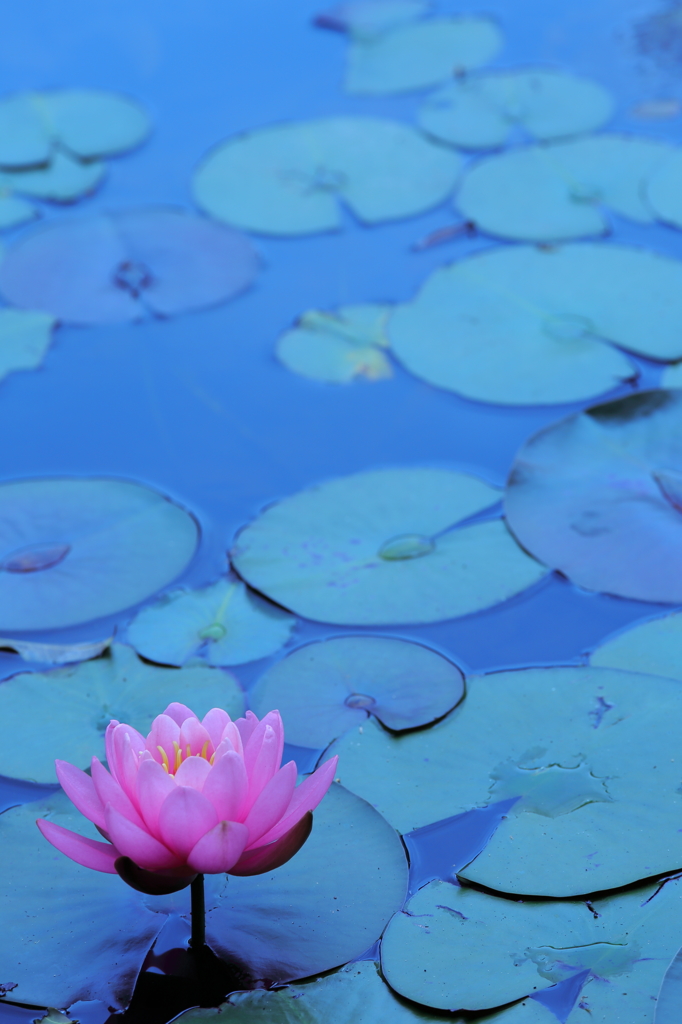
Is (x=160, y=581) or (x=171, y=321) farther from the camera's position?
(x=171, y=321)

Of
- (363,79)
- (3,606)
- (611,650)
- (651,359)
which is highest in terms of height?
(363,79)

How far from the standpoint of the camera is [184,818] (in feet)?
3.15

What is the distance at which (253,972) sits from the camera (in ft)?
3.73

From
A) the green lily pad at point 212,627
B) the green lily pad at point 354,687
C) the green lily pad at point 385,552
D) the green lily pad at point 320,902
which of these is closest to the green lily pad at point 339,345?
the green lily pad at point 385,552

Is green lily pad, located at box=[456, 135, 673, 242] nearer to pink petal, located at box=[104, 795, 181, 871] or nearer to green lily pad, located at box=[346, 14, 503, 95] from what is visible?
green lily pad, located at box=[346, 14, 503, 95]

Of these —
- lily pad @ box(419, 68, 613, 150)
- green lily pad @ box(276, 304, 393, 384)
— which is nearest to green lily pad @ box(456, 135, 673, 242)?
lily pad @ box(419, 68, 613, 150)

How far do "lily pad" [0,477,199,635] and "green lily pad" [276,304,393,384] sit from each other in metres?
0.59

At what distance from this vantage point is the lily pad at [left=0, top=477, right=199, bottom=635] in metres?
1.72

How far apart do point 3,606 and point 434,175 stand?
2009 mm

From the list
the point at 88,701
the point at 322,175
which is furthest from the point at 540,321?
the point at 88,701

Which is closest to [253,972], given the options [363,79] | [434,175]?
[434,175]

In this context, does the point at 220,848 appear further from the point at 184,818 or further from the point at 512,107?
the point at 512,107

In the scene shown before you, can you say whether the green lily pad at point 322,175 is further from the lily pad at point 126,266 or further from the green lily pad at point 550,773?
the green lily pad at point 550,773

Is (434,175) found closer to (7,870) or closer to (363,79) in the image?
(363,79)
